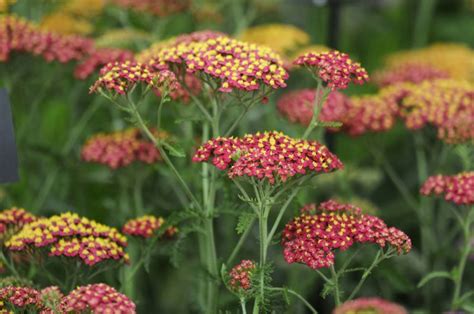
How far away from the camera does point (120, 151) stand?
8.98 ft

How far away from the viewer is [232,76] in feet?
6.80

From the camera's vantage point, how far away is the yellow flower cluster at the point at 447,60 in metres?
3.86

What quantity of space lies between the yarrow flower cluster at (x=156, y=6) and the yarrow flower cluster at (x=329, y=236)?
1529 millimetres

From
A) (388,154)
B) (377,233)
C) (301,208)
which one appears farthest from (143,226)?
(388,154)

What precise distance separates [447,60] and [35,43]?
2.29m

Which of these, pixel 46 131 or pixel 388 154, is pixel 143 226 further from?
pixel 388 154

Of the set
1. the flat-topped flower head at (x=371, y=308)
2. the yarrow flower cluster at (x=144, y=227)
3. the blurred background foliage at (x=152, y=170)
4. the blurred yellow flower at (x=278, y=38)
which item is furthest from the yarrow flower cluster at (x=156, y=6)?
the flat-topped flower head at (x=371, y=308)

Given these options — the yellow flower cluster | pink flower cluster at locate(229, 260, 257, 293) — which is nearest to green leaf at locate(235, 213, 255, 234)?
pink flower cluster at locate(229, 260, 257, 293)

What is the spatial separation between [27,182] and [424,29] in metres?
3.32

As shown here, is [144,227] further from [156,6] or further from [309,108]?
[156,6]

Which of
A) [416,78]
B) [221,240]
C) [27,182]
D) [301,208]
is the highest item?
[416,78]

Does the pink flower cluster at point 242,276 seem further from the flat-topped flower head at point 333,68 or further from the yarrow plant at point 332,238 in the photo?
the flat-topped flower head at point 333,68

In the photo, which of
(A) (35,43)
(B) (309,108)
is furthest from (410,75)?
(A) (35,43)

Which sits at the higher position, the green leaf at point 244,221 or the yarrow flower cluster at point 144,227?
the green leaf at point 244,221
